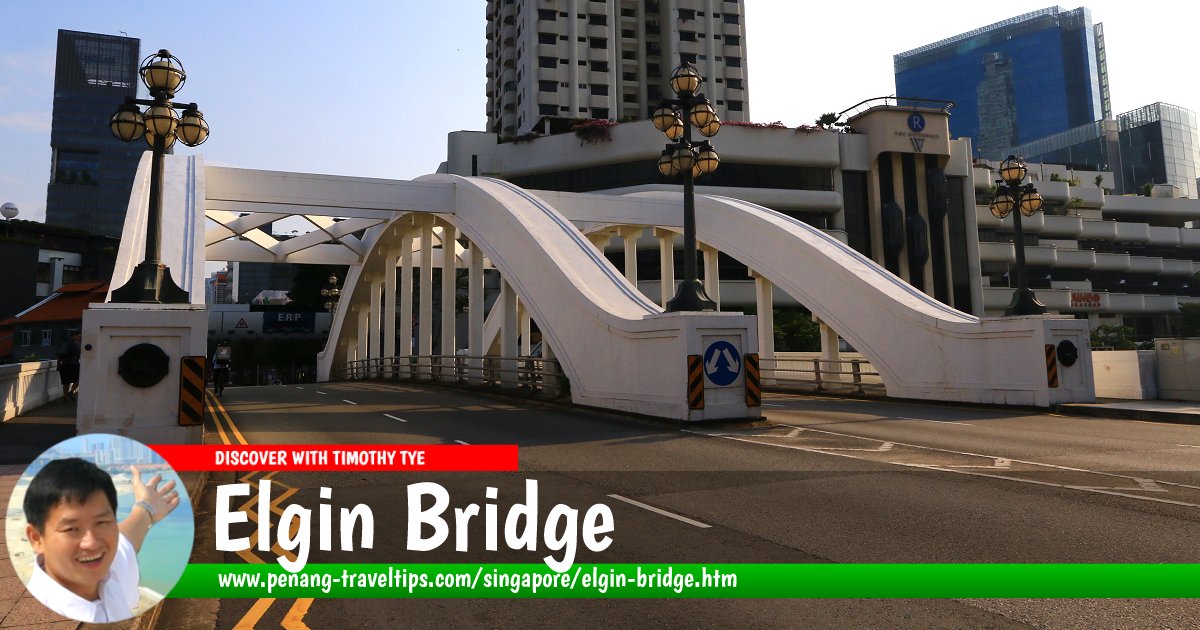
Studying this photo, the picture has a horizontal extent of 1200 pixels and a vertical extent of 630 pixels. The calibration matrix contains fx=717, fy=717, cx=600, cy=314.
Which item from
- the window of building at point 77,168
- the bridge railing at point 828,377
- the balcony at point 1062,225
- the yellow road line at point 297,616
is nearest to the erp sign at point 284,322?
the bridge railing at point 828,377

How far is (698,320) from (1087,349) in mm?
10152

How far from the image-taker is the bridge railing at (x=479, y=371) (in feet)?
66.9

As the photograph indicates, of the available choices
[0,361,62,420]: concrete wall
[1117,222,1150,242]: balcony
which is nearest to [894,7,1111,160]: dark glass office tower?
[1117,222,1150,242]: balcony

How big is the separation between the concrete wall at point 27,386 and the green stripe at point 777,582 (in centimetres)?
1402

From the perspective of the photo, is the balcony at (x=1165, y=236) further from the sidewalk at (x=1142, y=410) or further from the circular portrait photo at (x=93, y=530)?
the circular portrait photo at (x=93, y=530)

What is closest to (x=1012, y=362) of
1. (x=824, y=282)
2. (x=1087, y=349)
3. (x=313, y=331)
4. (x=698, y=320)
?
(x=1087, y=349)

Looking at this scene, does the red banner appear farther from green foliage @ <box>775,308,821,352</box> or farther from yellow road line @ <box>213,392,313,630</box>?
green foliage @ <box>775,308,821,352</box>

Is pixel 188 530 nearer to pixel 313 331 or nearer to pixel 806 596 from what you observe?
pixel 806 596

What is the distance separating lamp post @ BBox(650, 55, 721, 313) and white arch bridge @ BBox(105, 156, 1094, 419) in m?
0.63

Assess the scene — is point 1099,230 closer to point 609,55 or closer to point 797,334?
point 797,334

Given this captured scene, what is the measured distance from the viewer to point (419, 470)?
973 cm

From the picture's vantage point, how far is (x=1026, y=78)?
551 feet

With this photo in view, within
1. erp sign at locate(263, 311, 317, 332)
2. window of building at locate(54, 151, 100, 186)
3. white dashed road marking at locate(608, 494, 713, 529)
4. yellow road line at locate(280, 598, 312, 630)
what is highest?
window of building at locate(54, 151, 100, 186)

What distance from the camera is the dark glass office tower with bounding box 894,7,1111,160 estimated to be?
164 m
